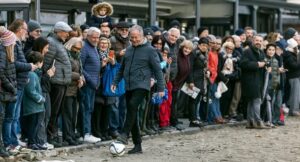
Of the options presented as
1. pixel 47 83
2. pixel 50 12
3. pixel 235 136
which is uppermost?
pixel 50 12

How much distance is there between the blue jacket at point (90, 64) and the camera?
1212cm

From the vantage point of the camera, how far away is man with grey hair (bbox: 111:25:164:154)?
1110 cm

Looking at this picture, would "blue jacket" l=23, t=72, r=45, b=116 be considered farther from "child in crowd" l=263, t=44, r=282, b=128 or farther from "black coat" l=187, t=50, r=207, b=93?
"child in crowd" l=263, t=44, r=282, b=128

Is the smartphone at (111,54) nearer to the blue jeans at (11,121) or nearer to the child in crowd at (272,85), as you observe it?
the blue jeans at (11,121)

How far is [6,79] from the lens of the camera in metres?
10.2

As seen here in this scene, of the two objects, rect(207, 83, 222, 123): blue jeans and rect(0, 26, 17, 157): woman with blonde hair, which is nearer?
rect(0, 26, 17, 157): woman with blonde hair

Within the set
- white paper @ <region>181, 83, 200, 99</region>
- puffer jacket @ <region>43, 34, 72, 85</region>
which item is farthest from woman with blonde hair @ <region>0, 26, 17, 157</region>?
white paper @ <region>181, 83, 200, 99</region>

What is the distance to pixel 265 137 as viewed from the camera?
13.7 meters

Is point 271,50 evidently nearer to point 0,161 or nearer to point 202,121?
point 202,121

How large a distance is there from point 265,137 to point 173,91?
2009 mm

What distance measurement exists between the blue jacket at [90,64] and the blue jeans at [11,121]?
5.41ft

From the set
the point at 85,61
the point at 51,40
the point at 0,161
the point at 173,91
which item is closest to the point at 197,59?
the point at 173,91

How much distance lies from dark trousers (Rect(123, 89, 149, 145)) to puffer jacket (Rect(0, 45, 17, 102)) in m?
1.78

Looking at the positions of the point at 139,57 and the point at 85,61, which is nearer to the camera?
the point at 139,57
